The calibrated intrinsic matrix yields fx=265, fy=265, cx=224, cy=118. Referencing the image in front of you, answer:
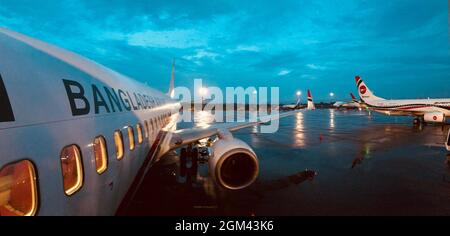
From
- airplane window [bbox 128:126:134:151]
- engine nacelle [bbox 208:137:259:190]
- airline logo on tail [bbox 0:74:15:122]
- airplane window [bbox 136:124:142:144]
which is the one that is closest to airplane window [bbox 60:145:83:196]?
airline logo on tail [bbox 0:74:15:122]

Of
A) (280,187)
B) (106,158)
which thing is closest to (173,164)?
(280,187)

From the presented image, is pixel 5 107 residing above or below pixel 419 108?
above

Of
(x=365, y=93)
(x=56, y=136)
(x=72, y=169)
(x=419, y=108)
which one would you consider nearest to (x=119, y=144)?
(x=72, y=169)

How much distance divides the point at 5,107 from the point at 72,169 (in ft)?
4.53

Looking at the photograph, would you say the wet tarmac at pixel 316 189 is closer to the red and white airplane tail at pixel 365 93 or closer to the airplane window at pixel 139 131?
the airplane window at pixel 139 131

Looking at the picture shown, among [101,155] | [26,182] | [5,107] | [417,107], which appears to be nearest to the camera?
[5,107]

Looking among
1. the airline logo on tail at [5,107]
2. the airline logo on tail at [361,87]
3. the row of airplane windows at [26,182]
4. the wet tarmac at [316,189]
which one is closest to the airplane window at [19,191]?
the row of airplane windows at [26,182]

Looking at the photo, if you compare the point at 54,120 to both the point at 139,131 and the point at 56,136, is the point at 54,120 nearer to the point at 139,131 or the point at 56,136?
the point at 56,136

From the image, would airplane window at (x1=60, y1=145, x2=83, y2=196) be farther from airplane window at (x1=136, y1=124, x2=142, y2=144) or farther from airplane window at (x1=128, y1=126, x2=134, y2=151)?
airplane window at (x1=136, y1=124, x2=142, y2=144)

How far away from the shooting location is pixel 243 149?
6.14m

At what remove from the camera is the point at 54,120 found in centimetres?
271

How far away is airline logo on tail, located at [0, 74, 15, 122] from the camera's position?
2.03m

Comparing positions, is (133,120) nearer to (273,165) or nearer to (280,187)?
(280,187)
